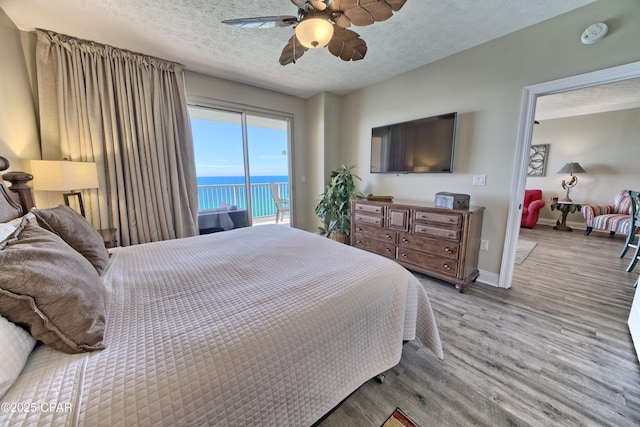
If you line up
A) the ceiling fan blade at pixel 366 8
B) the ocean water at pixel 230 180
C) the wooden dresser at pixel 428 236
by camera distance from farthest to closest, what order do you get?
the ocean water at pixel 230 180 → the wooden dresser at pixel 428 236 → the ceiling fan blade at pixel 366 8

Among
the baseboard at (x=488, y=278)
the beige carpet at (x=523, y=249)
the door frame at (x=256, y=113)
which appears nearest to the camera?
the baseboard at (x=488, y=278)

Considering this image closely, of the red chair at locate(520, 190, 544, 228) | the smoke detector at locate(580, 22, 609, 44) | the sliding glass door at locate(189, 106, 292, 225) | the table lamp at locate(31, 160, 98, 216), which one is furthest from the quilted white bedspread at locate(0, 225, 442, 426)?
the red chair at locate(520, 190, 544, 228)

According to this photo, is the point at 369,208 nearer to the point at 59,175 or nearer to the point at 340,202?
the point at 340,202

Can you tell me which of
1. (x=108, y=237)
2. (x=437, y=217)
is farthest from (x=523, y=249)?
(x=108, y=237)

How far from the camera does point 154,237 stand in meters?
2.73

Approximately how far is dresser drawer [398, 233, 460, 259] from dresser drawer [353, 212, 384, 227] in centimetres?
30

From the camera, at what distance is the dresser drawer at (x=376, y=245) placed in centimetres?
290

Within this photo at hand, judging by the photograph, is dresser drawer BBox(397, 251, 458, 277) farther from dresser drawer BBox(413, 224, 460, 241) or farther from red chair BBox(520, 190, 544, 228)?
red chair BBox(520, 190, 544, 228)

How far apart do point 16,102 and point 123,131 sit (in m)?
0.71

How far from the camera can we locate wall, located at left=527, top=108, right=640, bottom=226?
4277 millimetres

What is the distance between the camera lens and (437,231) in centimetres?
245

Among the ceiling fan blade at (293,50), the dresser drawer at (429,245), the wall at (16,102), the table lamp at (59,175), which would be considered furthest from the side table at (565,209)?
the wall at (16,102)

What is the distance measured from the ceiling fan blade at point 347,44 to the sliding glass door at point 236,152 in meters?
A: 2.18

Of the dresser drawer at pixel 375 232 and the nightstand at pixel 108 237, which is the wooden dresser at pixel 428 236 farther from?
the nightstand at pixel 108 237
